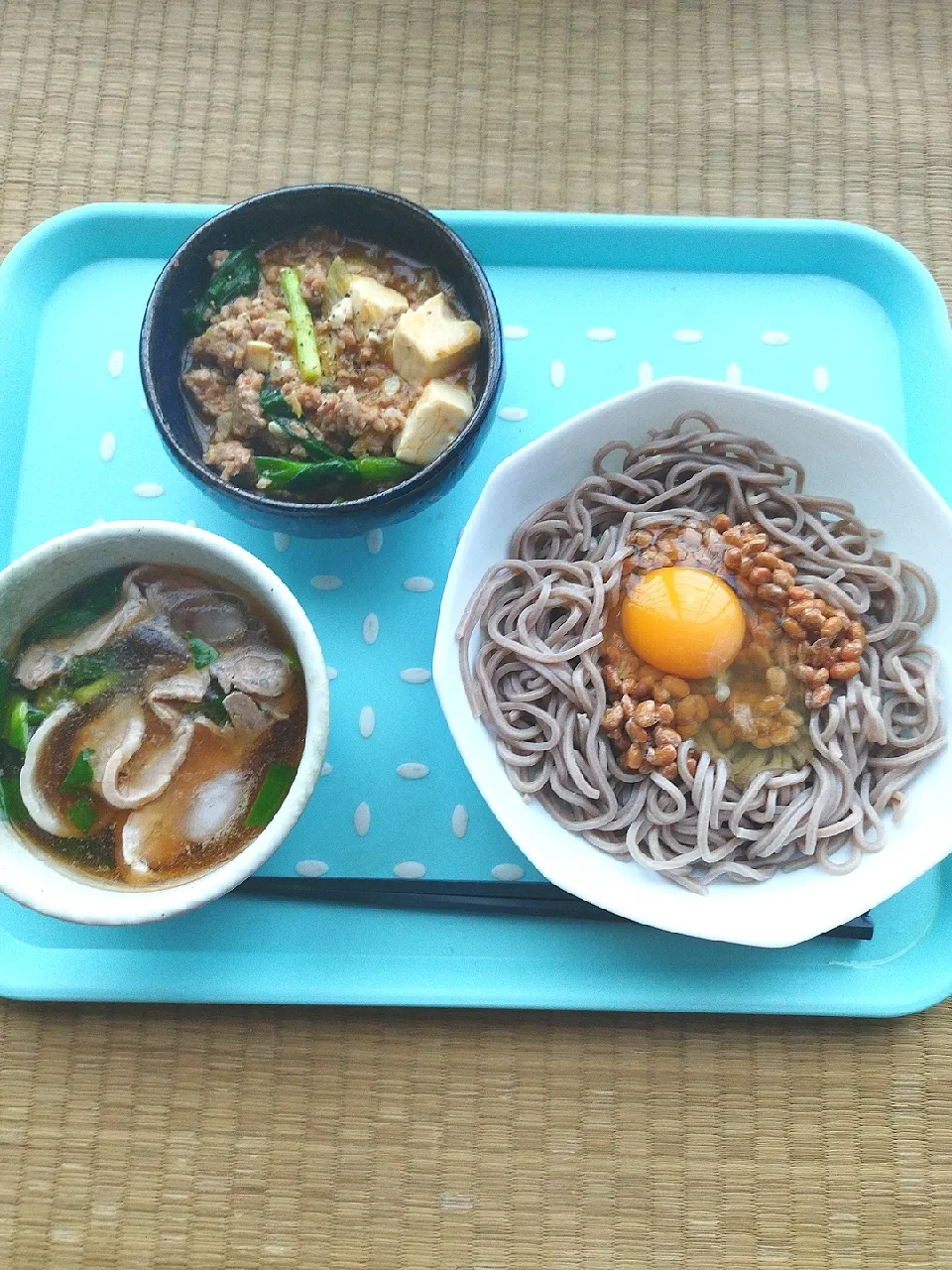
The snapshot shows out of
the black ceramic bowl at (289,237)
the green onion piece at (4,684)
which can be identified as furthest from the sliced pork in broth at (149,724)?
the black ceramic bowl at (289,237)

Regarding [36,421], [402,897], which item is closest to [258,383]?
[36,421]

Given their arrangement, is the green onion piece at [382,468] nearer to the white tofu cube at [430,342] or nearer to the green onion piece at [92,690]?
the white tofu cube at [430,342]

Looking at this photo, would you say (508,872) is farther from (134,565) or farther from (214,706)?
(134,565)

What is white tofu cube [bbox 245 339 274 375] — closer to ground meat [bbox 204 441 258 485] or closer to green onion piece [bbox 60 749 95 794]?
ground meat [bbox 204 441 258 485]

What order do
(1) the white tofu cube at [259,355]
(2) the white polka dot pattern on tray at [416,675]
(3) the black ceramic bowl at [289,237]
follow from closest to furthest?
(3) the black ceramic bowl at [289,237] → (1) the white tofu cube at [259,355] → (2) the white polka dot pattern on tray at [416,675]

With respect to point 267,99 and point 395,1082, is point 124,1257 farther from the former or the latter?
point 267,99

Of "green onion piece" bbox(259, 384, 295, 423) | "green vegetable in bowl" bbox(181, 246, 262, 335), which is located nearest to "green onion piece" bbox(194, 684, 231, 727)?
"green onion piece" bbox(259, 384, 295, 423)

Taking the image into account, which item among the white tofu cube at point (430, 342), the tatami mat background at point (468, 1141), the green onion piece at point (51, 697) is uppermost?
the white tofu cube at point (430, 342)

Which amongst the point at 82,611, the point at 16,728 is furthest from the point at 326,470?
the point at 16,728
